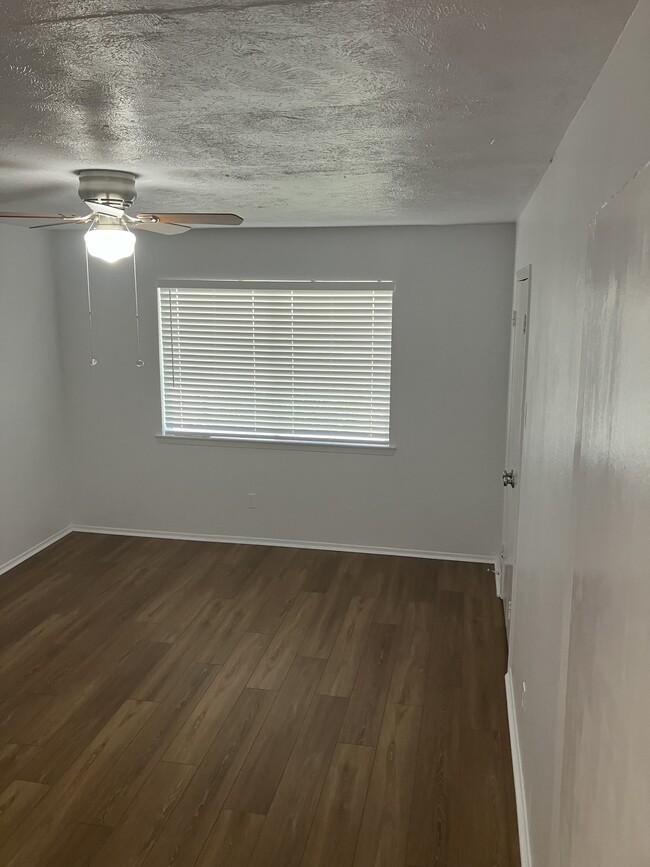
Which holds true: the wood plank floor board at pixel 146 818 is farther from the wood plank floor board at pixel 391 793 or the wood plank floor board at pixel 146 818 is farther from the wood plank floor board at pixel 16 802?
the wood plank floor board at pixel 391 793

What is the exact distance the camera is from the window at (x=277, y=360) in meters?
5.32

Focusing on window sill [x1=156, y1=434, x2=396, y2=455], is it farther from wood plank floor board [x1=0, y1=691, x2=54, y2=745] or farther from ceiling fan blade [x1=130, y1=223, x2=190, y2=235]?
wood plank floor board [x1=0, y1=691, x2=54, y2=745]

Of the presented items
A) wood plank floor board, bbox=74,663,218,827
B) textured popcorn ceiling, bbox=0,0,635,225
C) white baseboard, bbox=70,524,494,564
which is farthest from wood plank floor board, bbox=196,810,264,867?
white baseboard, bbox=70,524,494,564

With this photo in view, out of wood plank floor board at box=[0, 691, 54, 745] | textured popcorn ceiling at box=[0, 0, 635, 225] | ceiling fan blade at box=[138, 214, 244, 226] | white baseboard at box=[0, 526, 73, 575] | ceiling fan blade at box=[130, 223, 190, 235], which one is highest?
textured popcorn ceiling at box=[0, 0, 635, 225]

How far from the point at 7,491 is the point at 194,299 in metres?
2.00

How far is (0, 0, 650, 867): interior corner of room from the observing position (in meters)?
1.34

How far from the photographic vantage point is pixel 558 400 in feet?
7.13

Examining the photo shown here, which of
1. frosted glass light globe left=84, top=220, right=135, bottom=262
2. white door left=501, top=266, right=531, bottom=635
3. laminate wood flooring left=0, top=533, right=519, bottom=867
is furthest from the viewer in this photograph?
white door left=501, top=266, right=531, bottom=635

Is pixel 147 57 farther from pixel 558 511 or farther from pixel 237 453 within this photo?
pixel 237 453

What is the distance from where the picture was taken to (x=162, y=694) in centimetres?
359

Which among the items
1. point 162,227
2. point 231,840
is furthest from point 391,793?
point 162,227

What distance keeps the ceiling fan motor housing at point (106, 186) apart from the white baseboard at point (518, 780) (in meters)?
2.89

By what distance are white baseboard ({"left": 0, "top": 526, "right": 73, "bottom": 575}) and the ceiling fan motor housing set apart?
3.21 metres

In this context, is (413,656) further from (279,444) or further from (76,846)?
(279,444)
